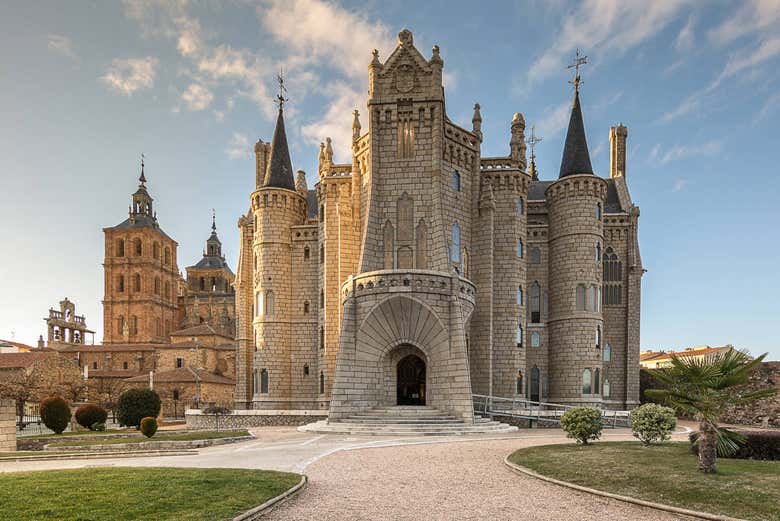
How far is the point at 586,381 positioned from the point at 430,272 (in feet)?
47.2

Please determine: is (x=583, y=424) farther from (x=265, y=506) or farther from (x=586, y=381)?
(x=586, y=381)

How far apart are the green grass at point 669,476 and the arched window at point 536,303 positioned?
2029cm

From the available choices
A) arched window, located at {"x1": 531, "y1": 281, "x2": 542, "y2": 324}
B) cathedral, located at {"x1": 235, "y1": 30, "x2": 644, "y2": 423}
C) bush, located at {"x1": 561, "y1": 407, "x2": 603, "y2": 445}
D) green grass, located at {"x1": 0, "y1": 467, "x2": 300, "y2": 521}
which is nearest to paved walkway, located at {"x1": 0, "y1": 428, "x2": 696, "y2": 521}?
green grass, located at {"x1": 0, "y1": 467, "x2": 300, "y2": 521}

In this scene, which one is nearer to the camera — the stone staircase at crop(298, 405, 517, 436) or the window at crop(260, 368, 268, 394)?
the stone staircase at crop(298, 405, 517, 436)

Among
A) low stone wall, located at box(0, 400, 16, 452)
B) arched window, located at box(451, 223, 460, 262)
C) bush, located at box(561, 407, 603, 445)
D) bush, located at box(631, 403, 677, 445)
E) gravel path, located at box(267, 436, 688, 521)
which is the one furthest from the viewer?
arched window, located at box(451, 223, 460, 262)

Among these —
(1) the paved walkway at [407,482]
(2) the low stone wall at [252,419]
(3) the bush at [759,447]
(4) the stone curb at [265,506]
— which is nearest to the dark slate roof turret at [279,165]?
(2) the low stone wall at [252,419]

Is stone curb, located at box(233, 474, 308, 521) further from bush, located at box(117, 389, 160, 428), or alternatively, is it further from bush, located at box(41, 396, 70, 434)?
bush, located at box(41, 396, 70, 434)

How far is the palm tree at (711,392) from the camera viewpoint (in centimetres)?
1135

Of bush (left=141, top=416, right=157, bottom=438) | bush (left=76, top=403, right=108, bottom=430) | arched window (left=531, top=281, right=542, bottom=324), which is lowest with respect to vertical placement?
bush (left=76, top=403, right=108, bottom=430)

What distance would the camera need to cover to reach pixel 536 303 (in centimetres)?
3641

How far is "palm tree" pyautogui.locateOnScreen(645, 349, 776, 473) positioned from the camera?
447 inches

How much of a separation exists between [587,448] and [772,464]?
15.4ft

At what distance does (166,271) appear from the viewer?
83.2 m

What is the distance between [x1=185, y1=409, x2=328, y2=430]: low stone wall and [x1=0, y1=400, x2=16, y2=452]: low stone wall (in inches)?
398
